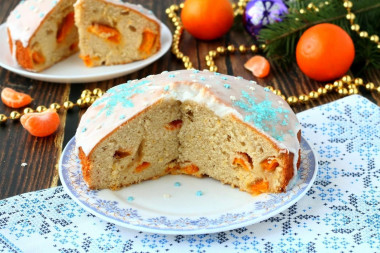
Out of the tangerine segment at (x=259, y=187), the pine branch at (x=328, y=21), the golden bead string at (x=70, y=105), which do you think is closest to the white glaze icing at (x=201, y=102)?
the tangerine segment at (x=259, y=187)

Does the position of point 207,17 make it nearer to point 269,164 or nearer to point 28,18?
point 28,18

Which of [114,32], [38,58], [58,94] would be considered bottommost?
[58,94]

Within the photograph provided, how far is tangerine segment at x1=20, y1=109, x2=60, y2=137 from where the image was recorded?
9.82 feet

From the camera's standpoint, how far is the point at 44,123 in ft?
9.82

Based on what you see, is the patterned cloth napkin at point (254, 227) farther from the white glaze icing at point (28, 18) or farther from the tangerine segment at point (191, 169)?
the white glaze icing at point (28, 18)

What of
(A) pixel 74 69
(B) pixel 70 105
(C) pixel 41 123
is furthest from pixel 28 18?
(C) pixel 41 123

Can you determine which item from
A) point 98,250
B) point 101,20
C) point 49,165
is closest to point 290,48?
point 101,20

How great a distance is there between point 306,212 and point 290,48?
163 cm

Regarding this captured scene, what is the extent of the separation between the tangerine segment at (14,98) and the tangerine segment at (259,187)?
57.2 inches

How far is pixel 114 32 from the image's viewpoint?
3.66 metres

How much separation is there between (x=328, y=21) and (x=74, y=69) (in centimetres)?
152

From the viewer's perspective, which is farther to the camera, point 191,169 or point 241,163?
point 191,169

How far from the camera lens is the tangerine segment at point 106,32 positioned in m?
3.61

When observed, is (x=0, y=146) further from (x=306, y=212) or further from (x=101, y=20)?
(x=306, y=212)
